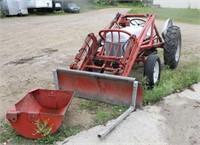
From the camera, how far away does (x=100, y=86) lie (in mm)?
4000

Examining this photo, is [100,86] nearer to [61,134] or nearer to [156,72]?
[61,134]

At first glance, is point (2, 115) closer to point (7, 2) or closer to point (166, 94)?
point (166, 94)

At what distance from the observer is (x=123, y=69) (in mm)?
4133

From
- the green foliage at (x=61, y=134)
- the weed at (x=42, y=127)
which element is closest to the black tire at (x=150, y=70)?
the green foliage at (x=61, y=134)

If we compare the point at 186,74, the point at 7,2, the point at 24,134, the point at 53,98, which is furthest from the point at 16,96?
the point at 7,2

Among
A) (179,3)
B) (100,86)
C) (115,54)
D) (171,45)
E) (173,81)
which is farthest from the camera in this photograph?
(179,3)

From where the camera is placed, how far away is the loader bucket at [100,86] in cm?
380

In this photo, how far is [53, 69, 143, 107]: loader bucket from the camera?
3799 millimetres

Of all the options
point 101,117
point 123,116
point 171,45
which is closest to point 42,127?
point 101,117

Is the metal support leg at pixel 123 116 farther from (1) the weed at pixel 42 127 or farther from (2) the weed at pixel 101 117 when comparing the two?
(1) the weed at pixel 42 127

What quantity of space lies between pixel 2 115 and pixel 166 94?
2360 mm

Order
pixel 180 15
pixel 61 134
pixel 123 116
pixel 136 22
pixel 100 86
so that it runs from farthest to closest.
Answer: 1. pixel 180 15
2. pixel 136 22
3. pixel 100 86
4. pixel 123 116
5. pixel 61 134

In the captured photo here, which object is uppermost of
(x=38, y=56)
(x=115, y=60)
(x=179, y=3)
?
(x=115, y=60)

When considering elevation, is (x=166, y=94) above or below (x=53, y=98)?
below
